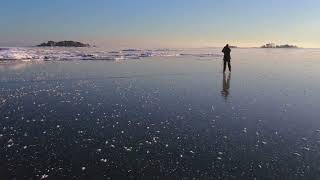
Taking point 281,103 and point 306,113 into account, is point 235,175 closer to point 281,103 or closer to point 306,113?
point 306,113

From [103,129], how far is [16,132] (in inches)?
83.1

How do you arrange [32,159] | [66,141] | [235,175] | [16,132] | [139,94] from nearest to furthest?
[235,175]
[32,159]
[66,141]
[16,132]
[139,94]

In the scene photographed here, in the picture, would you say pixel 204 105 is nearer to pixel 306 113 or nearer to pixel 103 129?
pixel 306 113

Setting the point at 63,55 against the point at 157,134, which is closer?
the point at 157,134

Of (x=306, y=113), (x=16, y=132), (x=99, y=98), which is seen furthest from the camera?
(x=99, y=98)

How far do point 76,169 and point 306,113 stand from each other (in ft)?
27.3

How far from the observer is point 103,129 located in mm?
10086

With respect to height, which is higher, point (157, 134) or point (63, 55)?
point (157, 134)

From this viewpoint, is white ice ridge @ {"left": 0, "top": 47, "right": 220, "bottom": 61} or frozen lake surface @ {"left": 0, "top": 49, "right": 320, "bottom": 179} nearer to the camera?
frozen lake surface @ {"left": 0, "top": 49, "right": 320, "bottom": 179}

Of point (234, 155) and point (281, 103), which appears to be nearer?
point (234, 155)

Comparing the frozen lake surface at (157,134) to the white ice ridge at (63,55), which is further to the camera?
the white ice ridge at (63,55)

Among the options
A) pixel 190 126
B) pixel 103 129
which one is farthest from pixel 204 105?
pixel 103 129

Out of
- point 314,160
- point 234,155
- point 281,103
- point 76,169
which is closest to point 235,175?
point 234,155

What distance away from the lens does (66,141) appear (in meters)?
8.90
